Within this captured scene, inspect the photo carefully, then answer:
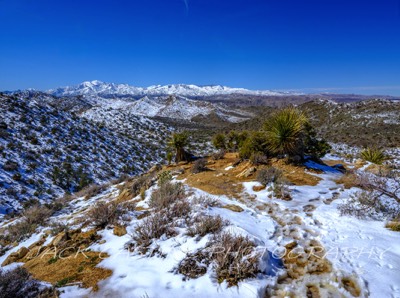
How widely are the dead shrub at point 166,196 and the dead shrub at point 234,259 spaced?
225 cm

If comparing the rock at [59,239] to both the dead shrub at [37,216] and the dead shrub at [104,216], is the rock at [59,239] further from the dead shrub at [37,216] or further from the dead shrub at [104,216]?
the dead shrub at [37,216]

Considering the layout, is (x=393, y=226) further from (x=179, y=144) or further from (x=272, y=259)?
(x=179, y=144)

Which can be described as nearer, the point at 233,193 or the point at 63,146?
the point at 233,193

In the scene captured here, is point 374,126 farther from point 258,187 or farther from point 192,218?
point 192,218

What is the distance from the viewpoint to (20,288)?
328cm

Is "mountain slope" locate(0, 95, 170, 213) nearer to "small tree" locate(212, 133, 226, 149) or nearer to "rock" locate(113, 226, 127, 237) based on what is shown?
"small tree" locate(212, 133, 226, 149)

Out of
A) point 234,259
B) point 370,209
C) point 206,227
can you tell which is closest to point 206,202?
point 206,227

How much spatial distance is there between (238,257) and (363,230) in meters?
2.76

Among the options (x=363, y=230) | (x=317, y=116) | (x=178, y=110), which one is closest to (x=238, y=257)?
(x=363, y=230)

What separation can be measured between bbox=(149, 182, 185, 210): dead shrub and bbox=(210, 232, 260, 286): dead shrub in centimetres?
225

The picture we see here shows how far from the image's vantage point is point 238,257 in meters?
3.52

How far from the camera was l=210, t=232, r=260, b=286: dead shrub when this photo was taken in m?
3.35

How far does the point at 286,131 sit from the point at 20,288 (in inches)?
324

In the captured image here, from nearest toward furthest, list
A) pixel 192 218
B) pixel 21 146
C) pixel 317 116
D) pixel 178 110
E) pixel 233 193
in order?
pixel 192 218
pixel 233 193
pixel 21 146
pixel 317 116
pixel 178 110
